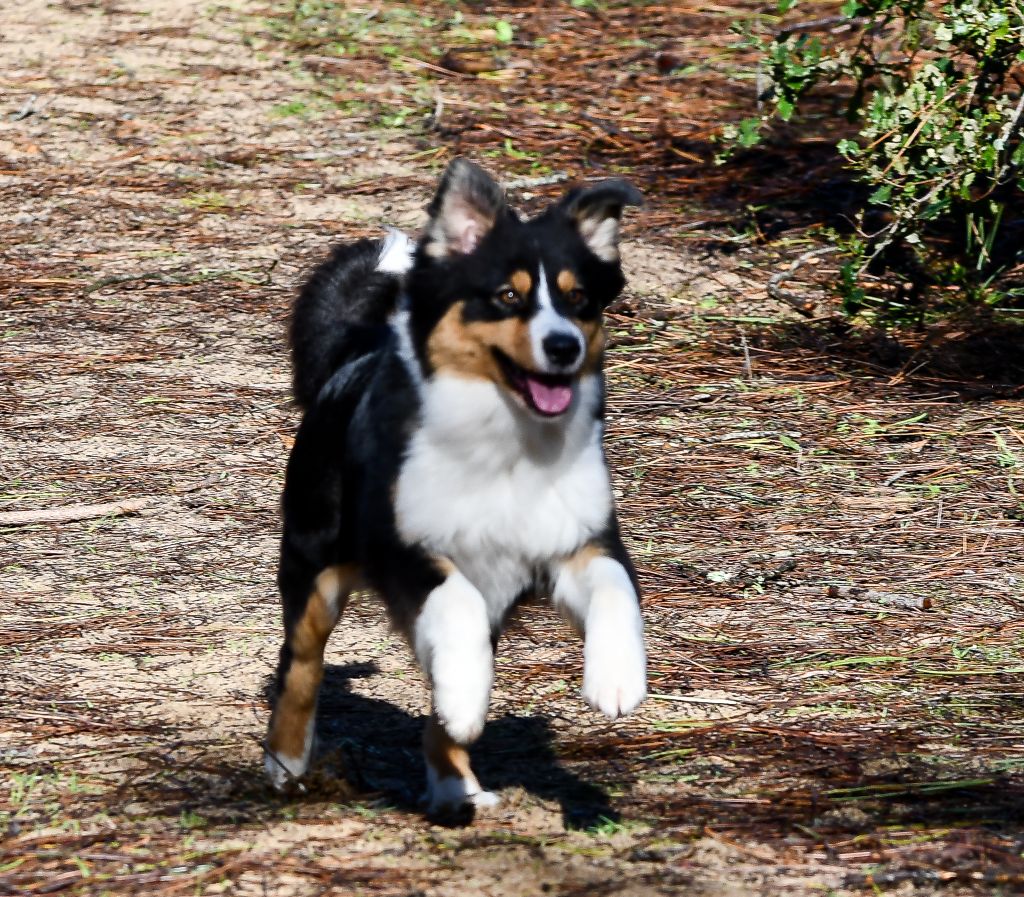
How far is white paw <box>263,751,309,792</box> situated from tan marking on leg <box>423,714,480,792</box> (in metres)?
0.34

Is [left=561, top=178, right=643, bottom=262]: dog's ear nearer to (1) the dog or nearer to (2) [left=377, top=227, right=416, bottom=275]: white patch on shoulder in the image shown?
(1) the dog

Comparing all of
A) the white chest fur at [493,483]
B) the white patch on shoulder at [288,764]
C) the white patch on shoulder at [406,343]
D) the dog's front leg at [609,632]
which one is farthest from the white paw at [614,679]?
the white patch on shoulder at [288,764]

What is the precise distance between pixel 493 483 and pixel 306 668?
2.70 ft

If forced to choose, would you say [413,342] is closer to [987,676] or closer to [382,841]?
[382,841]

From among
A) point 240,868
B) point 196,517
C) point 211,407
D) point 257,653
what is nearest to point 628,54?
point 211,407

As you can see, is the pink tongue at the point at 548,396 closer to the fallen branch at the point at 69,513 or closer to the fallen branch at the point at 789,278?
the fallen branch at the point at 69,513

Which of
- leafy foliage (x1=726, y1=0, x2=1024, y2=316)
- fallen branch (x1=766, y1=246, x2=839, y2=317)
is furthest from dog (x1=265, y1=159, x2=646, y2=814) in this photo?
fallen branch (x1=766, y1=246, x2=839, y2=317)

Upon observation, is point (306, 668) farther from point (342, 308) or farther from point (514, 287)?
point (514, 287)

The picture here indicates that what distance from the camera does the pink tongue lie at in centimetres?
395

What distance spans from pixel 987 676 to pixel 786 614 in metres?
0.79

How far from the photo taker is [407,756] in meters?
4.79

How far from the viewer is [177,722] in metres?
4.84

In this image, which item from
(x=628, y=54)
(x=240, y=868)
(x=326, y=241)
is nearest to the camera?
(x=240, y=868)

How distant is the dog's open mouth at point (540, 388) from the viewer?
156 inches
